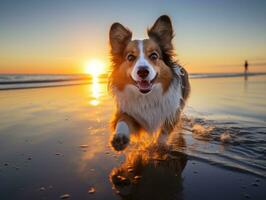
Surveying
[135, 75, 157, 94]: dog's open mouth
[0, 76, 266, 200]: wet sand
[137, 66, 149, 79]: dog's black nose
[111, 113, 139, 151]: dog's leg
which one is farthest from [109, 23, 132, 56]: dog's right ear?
[0, 76, 266, 200]: wet sand

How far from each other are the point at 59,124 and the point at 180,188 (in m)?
3.41

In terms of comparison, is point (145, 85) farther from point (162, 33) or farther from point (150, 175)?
point (150, 175)

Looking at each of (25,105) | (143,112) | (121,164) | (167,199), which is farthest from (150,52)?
(25,105)

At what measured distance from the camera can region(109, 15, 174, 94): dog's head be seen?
153 inches

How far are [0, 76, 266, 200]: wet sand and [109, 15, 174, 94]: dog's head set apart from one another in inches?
36.9

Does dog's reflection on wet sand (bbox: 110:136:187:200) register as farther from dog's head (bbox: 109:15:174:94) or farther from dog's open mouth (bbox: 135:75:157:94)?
dog's head (bbox: 109:15:174:94)

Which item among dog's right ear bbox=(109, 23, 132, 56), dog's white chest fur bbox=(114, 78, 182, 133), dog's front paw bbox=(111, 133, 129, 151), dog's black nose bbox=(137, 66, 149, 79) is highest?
dog's right ear bbox=(109, 23, 132, 56)

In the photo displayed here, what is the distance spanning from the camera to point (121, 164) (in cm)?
330

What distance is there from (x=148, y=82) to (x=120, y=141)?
95 centimetres

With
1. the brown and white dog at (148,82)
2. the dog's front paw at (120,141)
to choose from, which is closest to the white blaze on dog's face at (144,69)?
the brown and white dog at (148,82)

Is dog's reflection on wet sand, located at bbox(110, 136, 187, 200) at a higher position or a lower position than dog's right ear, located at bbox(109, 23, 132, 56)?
lower

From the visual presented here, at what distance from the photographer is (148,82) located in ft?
13.0

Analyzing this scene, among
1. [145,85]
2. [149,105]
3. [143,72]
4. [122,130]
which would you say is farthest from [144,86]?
[122,130]

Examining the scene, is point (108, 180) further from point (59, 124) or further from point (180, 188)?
point (59, 124)
